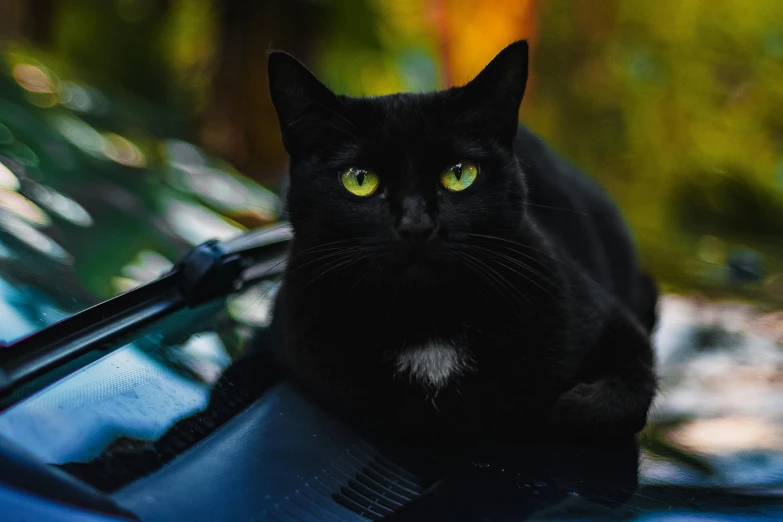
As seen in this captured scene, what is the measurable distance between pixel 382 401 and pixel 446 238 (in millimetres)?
289

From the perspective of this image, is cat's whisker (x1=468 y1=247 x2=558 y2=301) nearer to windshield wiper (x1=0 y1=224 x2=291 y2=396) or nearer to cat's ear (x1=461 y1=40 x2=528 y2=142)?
cat's ear (x1=461 y1=40 x2=528 y2=142)

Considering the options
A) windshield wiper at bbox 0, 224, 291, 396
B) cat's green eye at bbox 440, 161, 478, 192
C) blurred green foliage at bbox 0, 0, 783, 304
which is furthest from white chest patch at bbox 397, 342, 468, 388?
blurred green foliage at bbox 0, 0, 783, 304

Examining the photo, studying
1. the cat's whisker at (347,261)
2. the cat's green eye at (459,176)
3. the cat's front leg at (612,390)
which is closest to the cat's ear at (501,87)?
the cat's green eye at (459,176)

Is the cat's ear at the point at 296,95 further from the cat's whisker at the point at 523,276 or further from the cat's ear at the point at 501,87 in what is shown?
the cat's whisker at the point at 523,276

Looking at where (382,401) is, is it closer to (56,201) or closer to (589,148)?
(56,201)

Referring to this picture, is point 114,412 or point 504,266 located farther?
point 504,266

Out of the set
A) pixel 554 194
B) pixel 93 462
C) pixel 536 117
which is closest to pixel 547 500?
pixel 93 462

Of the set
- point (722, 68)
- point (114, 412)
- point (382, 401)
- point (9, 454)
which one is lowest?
point (9, 454)

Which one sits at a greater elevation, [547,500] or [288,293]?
[288,293]

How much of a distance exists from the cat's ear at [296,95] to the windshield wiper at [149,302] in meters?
0.28

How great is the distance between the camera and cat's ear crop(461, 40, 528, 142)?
4.22 feet

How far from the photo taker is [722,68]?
4848mm

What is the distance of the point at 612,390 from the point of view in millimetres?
1232

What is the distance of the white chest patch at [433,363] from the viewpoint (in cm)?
124
